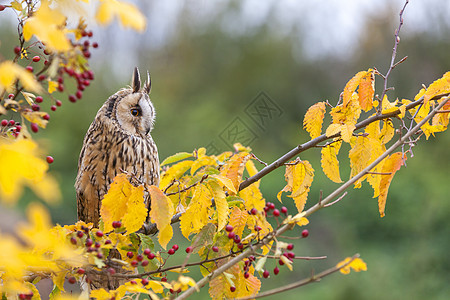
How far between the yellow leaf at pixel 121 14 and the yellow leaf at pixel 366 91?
71 centimetres

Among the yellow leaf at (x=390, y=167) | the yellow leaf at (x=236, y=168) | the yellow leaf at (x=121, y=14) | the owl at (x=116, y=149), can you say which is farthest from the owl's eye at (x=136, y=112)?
the yellow leaf at (x=121, y=14)

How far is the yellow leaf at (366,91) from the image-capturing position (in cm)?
114

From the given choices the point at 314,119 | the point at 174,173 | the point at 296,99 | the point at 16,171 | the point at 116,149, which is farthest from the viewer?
the point at 296,99

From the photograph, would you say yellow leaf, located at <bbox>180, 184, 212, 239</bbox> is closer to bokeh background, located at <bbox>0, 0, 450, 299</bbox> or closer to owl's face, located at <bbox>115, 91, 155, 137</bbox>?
owl's face, located at <bbox>115, 91, 155, 137</bbox>

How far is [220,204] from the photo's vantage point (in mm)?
1035

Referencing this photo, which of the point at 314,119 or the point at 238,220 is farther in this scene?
the point at 314,119

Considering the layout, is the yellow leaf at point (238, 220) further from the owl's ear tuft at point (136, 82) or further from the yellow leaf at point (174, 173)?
the owl's ear tuft at point (136, 82)

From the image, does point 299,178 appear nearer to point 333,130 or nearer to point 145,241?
point 333,130

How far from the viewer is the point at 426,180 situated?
575 centimetres

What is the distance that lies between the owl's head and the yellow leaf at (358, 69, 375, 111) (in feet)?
2.69

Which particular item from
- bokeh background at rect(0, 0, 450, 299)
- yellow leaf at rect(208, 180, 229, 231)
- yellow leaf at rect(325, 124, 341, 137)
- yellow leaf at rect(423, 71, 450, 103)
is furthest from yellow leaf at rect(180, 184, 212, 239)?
bokeh background at rect(0, 0, 450, 299)

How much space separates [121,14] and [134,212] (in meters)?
0.53

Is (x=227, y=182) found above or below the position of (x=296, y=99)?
below

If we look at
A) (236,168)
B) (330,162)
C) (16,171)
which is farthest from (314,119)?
(16,171)
